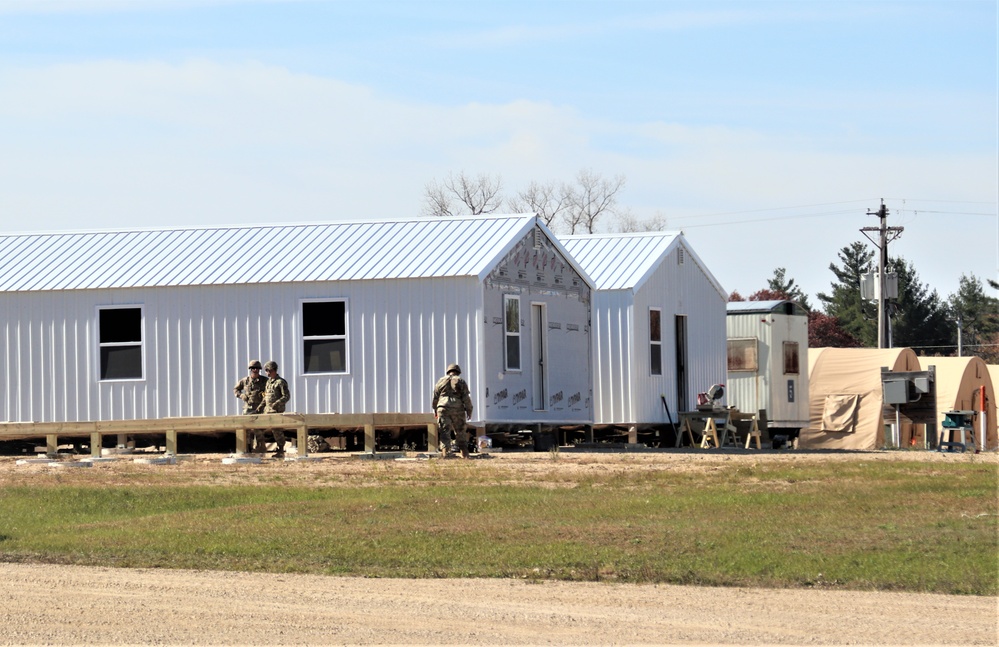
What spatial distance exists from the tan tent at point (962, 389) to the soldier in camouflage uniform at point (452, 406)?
1803 cm

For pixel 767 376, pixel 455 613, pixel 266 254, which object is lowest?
pixel 455 613

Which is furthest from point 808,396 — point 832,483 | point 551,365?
point 832,483

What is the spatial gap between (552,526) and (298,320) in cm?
1225

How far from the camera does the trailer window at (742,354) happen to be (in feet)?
109

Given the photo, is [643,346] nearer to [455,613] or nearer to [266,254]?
[266,254]

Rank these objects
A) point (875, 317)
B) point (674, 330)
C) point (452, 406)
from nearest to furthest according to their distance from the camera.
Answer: point (452, 406), point (674, 330), point (875, 317)

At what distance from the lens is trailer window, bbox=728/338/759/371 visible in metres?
33.3

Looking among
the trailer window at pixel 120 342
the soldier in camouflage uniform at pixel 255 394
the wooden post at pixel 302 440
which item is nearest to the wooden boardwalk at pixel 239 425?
the wooden post at pixel 302 440

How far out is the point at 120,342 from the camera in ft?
83.9

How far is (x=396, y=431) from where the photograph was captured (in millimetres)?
24609

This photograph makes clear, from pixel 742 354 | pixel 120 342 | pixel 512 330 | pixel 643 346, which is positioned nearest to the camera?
pixel 512 330

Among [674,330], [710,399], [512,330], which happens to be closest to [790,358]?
[674,330]

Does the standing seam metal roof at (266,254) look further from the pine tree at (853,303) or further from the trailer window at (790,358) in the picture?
the pine tree at (853,303)

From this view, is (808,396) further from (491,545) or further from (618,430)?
(491,545)
